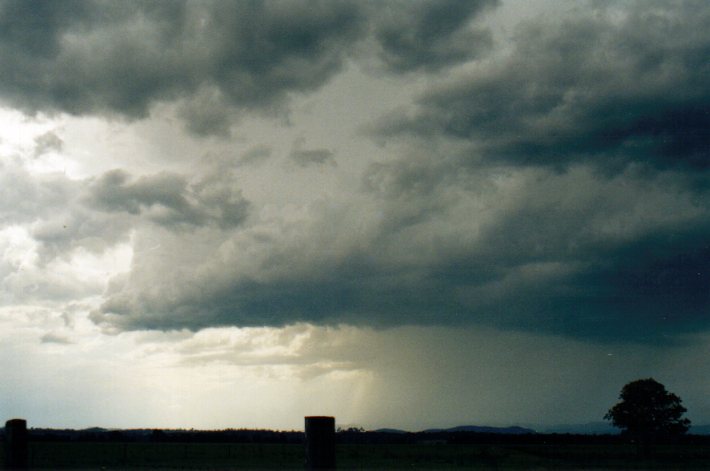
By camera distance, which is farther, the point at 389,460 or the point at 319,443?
the point at 389,460

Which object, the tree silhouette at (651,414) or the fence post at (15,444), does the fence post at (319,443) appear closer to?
the fence post at (15,444)

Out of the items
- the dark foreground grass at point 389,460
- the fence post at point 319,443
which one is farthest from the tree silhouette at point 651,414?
the fence post at point 319,443

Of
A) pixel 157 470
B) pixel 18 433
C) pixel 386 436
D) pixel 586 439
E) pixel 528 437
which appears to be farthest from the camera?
pixel 386 436

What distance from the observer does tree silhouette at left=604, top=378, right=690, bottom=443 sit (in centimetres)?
8488

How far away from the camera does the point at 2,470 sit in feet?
18.8

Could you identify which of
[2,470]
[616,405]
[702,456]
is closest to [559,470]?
[702,456]

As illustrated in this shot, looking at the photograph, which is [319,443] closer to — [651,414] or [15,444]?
[15,444]

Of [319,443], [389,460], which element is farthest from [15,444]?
[389,460]

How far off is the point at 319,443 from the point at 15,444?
2.85 m

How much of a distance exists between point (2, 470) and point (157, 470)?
47362mm

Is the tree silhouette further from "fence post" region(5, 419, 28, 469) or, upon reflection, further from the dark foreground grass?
"fence post" region(5, 419, 28, 469)

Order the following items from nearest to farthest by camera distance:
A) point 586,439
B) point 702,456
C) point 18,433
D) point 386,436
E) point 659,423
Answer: point 18,433, point 702,456, point 659,423, point 586,439, point 386,436

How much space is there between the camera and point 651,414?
8544cm

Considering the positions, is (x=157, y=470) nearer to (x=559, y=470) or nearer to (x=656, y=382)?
(x=559, y=470)
